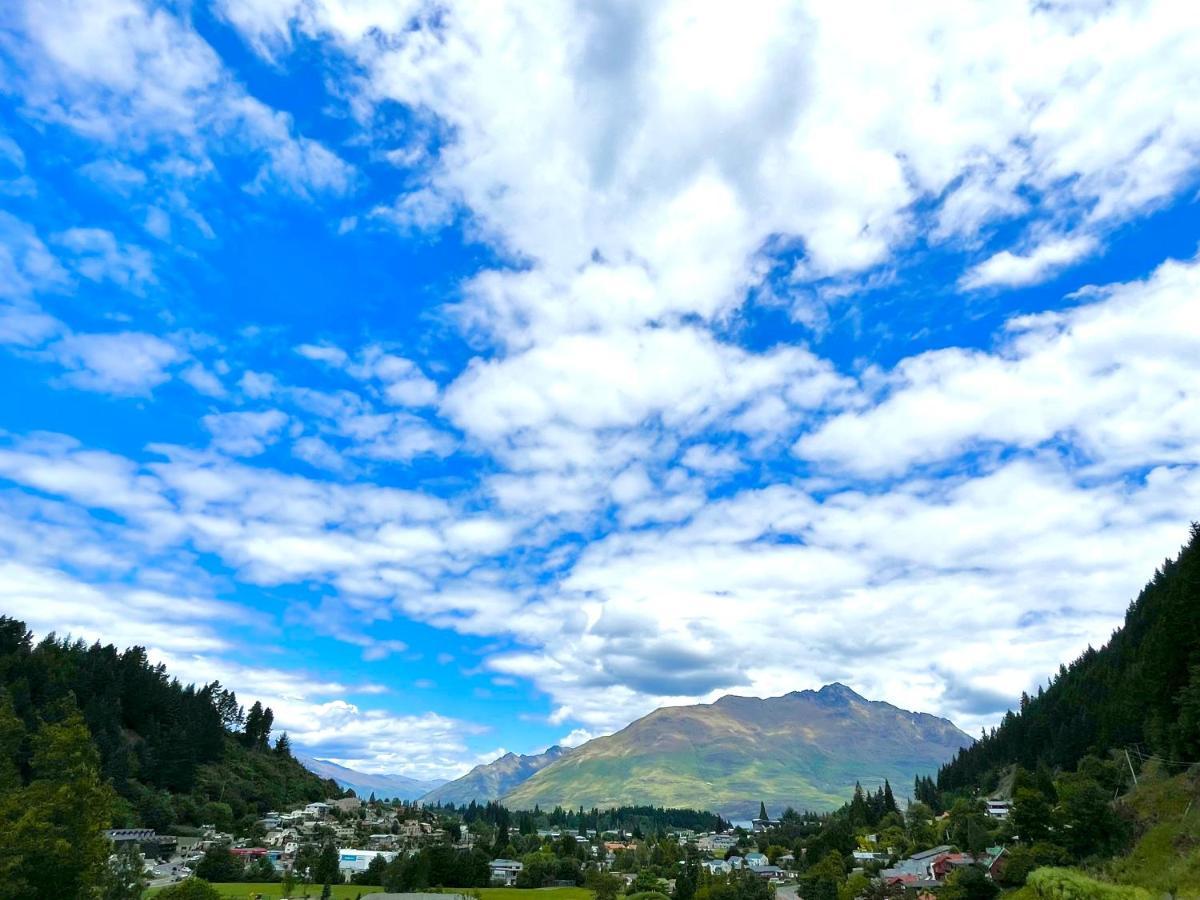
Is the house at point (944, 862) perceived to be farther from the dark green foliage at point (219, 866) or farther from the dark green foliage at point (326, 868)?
the dark green foliage at point (219, 866)

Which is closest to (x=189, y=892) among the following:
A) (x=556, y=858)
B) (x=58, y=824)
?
(x=58, y=824)

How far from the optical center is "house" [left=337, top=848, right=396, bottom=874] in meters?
101

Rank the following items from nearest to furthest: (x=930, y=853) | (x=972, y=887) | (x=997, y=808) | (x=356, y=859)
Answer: (x=972, y=887) → (x=930, y=853) → (x=356, y=859) → (x=997, y=808)

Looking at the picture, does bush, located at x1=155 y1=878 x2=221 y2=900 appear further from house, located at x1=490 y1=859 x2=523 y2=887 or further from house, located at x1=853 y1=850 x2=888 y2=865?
house, located at x1=853 y1=850 x2=888 y2=865

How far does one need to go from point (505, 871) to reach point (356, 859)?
24267 millimetres

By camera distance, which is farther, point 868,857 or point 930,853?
point 868,857

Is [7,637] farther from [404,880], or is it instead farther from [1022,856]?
[1022,856]

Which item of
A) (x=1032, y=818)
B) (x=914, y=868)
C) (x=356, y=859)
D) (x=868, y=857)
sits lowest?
(x=914, y=868)

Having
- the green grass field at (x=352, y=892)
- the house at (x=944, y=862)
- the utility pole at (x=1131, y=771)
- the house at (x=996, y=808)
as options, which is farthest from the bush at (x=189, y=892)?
the house at (x=996, y=808)

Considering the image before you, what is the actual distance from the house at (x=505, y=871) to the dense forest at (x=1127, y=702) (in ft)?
250

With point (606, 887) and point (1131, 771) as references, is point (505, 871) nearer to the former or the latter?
point (606, 887)

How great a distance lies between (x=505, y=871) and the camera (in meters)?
118

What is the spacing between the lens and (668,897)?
90.1 m

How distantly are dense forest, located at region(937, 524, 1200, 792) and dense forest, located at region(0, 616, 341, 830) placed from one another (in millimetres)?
112256
